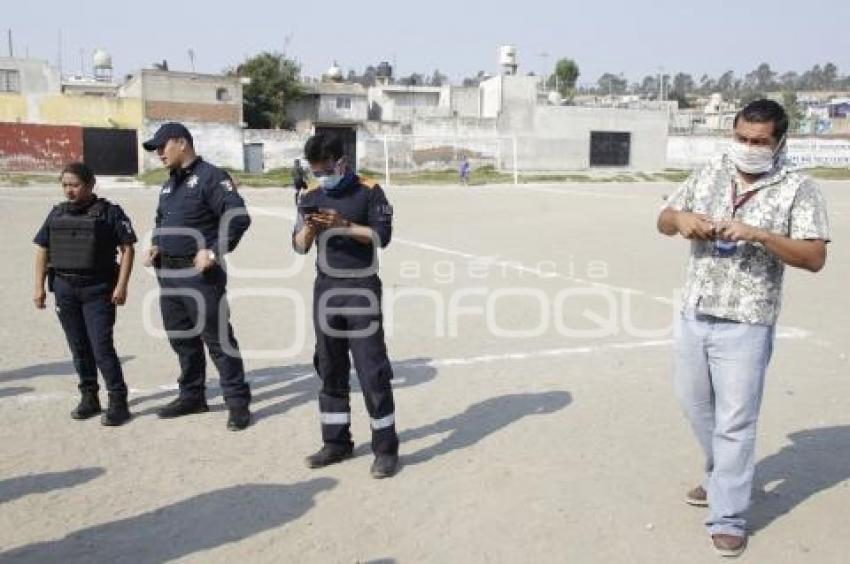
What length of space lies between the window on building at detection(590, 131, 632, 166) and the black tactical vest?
53525 millimetres

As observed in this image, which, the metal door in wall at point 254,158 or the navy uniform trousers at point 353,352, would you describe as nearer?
the navy uniform trousers at point 353,352

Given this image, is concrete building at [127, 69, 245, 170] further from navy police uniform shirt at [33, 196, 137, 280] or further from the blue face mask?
the blue face mask

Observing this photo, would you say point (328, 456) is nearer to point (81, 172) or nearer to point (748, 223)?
point (81, 172)

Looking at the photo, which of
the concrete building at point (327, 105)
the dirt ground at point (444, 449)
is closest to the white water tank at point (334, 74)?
the concrete building at point (327, 105)

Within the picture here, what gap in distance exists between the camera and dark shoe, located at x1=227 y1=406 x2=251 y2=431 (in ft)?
16.4

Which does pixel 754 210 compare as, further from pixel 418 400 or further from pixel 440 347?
pixel 440 347

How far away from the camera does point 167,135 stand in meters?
4.89

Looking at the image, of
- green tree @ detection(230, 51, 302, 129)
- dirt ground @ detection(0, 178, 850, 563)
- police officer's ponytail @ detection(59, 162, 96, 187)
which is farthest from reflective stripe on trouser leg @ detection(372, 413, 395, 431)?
green tree @ detection(230, 51, 302, 129)

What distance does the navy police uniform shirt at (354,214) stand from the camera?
4.25 meters

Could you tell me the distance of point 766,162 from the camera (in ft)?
10.8

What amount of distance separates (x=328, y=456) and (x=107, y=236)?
78.9 inches

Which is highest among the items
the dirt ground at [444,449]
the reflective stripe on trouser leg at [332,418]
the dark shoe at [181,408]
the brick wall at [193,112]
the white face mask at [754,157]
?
the brick wall at [193,112]

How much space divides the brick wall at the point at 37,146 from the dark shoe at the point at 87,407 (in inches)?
1434

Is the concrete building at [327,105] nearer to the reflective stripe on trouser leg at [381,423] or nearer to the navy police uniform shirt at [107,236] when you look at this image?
the navy police uniform shirt at [107,236]
